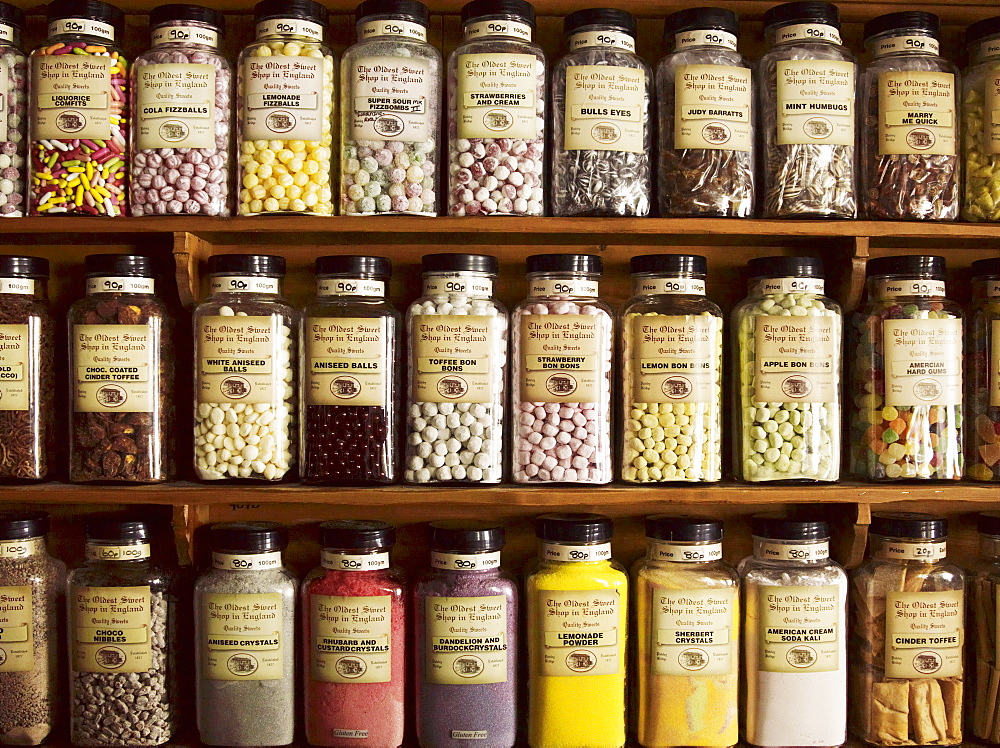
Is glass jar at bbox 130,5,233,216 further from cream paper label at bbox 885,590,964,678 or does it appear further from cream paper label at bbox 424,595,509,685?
cream paper label at bbox 885,590,964,678

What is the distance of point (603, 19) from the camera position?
4.40 ft

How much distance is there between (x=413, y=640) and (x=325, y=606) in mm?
153

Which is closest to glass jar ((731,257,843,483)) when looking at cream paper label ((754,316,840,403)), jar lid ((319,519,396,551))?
cream paper label ((754,316,840,403))

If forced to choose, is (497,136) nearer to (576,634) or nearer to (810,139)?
(810,139)

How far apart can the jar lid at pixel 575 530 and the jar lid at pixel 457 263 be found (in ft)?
1.29

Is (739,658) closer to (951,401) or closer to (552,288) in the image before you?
(951,401)

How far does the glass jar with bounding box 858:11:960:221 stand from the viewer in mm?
1311

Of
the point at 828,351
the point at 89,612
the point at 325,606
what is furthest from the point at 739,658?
the point at 89,612

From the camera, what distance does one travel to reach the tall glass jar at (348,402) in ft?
4.24

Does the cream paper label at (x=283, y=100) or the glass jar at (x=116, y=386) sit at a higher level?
the cream paper label at (x=283, y=100)

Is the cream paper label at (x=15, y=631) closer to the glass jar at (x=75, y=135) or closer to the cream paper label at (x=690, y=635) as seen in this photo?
the glass jar at (x=75, y=135)

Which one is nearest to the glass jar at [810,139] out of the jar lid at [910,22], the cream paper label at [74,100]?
the jar lid at [910,22]

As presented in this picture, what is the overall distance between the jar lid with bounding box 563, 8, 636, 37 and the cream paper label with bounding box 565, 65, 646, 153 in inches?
3.1

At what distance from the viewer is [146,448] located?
130 cm
